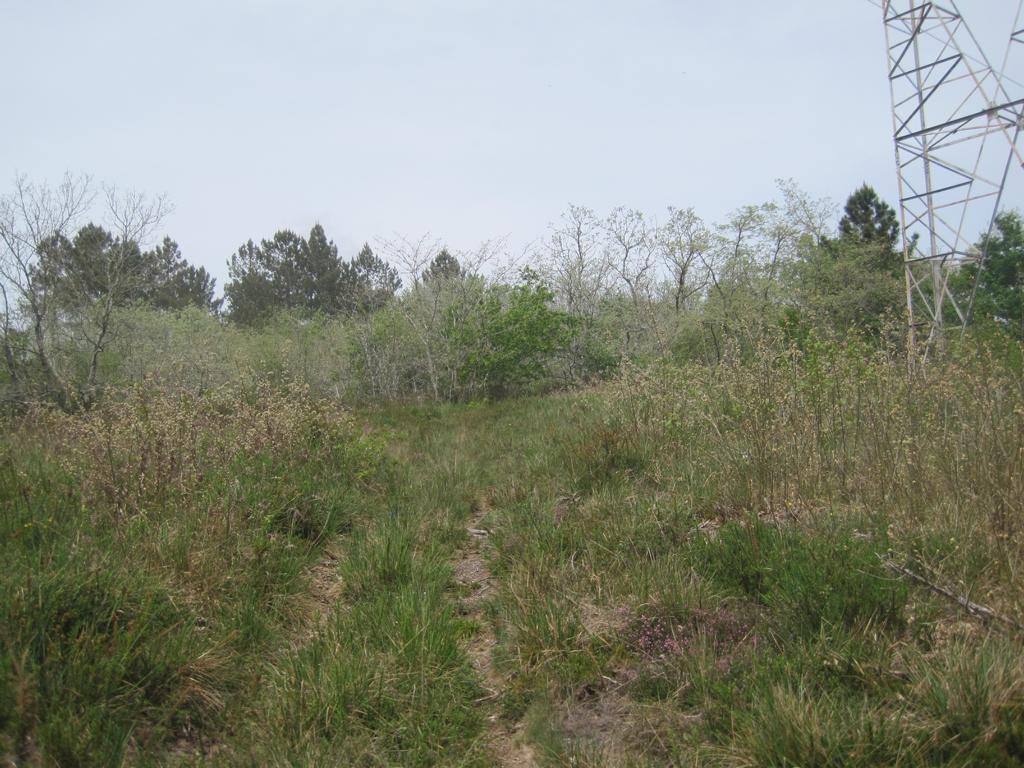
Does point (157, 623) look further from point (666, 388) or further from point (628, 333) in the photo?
point (628, 333)

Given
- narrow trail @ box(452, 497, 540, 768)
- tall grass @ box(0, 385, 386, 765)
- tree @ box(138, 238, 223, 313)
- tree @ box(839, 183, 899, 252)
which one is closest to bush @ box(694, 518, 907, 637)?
narrow trail @ box(452, 497, 540, 768)

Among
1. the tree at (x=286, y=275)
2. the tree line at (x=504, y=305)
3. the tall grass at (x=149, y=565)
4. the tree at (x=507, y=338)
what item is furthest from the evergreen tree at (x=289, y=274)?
the tall grass at (x=149, y=565)

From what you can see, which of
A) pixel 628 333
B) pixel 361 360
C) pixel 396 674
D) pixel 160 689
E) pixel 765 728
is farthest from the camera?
pixel 628 333

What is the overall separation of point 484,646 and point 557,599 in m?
0.46

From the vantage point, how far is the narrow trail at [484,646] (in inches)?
96.3

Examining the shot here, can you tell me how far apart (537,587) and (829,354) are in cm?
290

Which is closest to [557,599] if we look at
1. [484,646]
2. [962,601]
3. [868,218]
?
[484,646]

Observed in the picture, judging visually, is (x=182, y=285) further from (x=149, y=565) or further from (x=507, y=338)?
(x=149, y=565)

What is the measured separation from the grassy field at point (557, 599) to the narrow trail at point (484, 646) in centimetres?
2

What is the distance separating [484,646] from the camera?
329 centimetres

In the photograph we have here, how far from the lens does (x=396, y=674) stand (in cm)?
272

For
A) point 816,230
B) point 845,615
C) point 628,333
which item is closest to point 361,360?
point 628,333

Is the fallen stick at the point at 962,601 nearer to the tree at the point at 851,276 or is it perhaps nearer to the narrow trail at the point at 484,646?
the narrow trail at the point at 484,646

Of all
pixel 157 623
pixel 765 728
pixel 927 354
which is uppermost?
pixel 927 354
